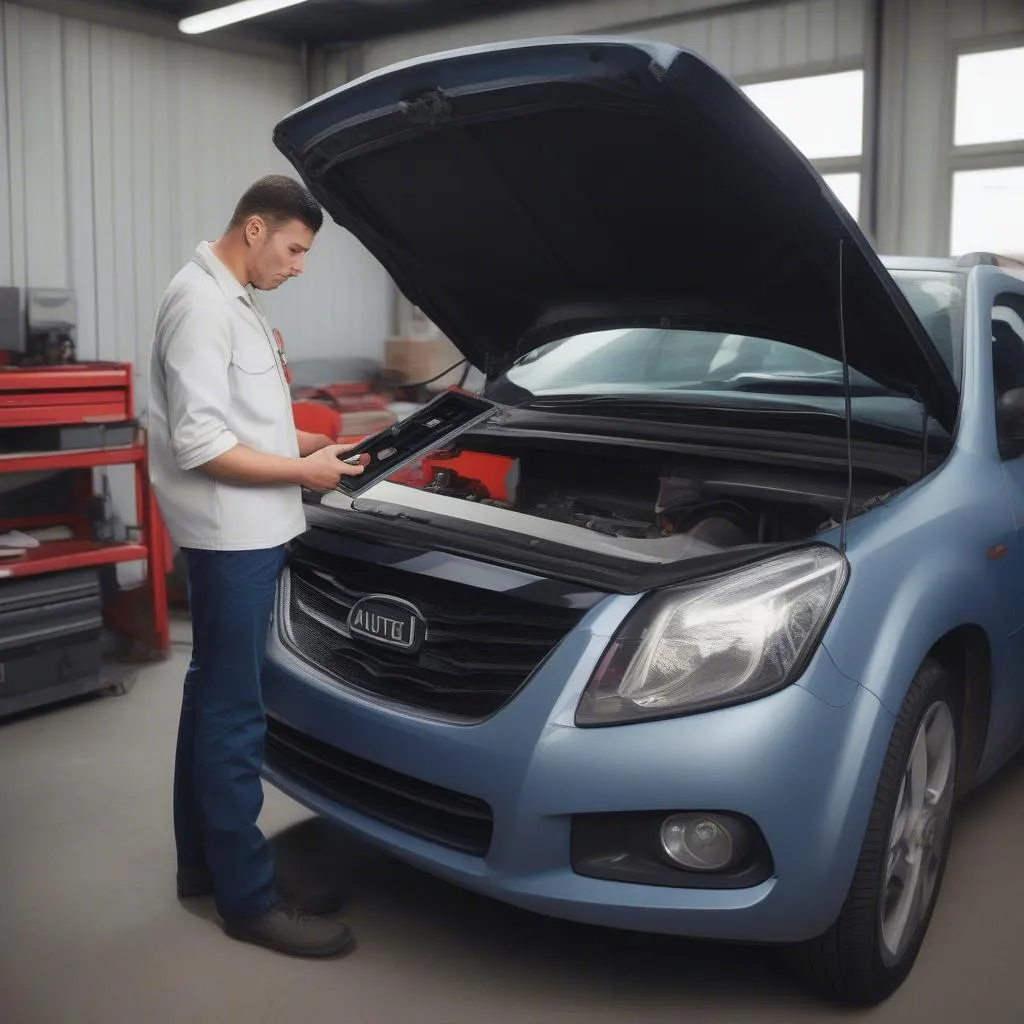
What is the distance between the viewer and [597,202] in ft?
7.30

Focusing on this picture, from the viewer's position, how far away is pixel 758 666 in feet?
5.69

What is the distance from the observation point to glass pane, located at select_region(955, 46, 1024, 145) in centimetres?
529

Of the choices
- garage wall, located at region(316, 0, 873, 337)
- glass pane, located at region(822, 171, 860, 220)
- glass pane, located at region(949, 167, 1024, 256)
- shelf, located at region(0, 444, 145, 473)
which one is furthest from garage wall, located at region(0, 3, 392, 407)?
glass pane, located at region(949, 167, 1024, 256)

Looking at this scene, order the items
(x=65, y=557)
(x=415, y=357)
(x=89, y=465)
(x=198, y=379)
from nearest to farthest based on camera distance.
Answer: (x=198, y=379)
(x=65, y=557)
(x=89, y=465)
(x=415, y=357)

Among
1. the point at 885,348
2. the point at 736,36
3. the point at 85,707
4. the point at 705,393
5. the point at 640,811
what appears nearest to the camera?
the point at 640,811

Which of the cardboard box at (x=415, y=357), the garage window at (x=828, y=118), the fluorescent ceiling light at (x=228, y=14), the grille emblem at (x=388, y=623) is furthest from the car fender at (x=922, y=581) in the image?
the cardboard box at (x=415, y=357)

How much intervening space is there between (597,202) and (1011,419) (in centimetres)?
95

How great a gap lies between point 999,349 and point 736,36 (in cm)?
401

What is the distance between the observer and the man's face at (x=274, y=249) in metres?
2.00

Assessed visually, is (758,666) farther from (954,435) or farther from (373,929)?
(373,929)

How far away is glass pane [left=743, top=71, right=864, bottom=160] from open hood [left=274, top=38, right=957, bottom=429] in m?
3.67

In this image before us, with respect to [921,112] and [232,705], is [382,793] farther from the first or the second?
[921,112]

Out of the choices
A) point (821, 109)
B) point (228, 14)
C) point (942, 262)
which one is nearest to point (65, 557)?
point (942, 262)

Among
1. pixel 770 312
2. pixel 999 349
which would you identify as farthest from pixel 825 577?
pixel 999 349
